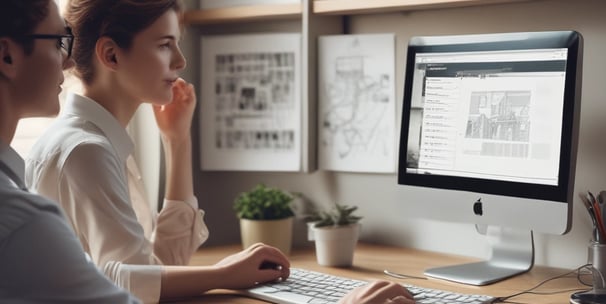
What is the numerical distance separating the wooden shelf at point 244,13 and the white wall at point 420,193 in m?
0.09

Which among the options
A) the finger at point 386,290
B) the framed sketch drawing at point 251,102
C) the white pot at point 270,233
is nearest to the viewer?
the finger at point 386,290

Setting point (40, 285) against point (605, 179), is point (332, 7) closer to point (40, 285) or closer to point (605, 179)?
point (605, 179)

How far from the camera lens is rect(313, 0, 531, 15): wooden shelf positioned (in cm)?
192

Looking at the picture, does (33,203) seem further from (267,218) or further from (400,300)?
(267,218)

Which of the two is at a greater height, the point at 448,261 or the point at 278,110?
the point at 278,110

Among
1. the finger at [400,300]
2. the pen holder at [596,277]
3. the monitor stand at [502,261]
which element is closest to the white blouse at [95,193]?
the finger at [400,300]

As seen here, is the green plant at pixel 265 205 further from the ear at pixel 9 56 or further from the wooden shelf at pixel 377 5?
the ear at pixel 9 56

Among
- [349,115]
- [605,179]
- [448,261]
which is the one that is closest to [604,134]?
[605,179]

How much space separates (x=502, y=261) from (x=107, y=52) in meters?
0.91

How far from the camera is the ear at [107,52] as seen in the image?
176 centimetres

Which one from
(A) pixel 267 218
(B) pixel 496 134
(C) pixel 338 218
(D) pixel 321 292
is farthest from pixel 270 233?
(B) pixel 496 134

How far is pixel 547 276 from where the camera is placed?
1.86 meters

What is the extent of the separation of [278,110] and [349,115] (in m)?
0.19

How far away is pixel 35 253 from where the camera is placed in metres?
1.10
